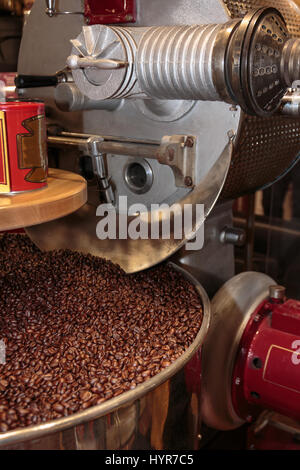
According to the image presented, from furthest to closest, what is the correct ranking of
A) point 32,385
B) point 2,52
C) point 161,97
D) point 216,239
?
1. point 2,52
2. point 216,239
3. point 161,97
4. point 32,385

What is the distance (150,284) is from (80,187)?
0.39 m

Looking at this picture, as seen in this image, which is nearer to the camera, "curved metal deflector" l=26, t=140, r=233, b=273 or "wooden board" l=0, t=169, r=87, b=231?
"wooden board" l=0, t=169, r=87, b=231

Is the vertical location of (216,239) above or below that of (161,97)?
below

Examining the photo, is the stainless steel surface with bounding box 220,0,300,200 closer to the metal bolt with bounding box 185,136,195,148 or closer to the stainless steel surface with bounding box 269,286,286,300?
the metal bolt with bounding box 185,136,195,148

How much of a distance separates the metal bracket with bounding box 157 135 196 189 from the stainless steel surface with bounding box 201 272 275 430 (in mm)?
373

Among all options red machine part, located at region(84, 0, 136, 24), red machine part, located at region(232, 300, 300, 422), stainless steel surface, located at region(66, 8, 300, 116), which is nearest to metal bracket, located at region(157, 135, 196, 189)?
stainless steel surface, located at region(66, 8, 300, 116)

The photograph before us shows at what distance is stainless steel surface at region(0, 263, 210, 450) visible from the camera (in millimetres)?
762

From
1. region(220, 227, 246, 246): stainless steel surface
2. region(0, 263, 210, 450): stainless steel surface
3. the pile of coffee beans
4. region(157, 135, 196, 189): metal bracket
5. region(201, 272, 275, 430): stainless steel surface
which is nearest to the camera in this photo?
region(0, 263, 210, 450): stainless steel surface

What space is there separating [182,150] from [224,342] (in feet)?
1.73

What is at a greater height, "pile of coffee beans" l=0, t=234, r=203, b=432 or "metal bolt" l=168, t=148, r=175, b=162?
"metal bolt" l=168, t=148, r=175, b=162

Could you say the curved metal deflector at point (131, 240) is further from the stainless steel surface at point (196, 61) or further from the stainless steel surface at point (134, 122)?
the stainless steel surface at point (196, 61)

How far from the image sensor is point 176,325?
110cm

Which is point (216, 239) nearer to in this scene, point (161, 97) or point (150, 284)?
point (150, 284)
